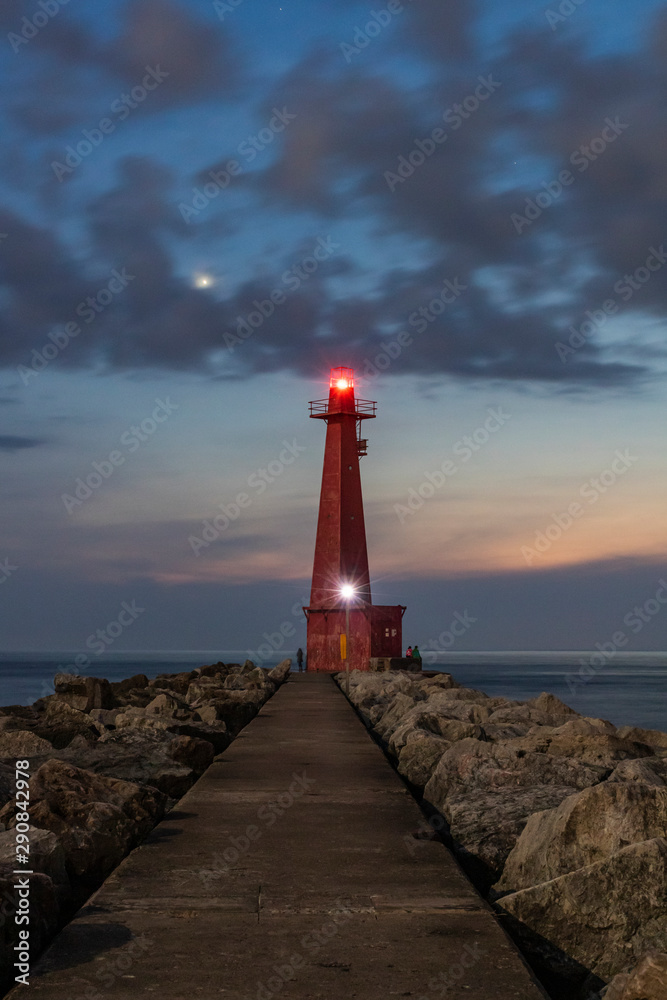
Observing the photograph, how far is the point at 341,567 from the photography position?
31.0 metres

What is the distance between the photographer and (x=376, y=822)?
6.41m

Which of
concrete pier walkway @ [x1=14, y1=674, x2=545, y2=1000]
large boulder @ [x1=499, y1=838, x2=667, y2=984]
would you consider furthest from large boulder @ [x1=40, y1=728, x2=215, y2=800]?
large boulder @ [x1=499, y1=838, x2=667, y2=984]

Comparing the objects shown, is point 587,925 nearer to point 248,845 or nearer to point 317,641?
point 248,845

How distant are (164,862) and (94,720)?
26.1ft

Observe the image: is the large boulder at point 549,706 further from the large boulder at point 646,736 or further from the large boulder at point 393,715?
the large boulder at point 646,736

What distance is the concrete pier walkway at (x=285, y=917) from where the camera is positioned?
3500 millimetres

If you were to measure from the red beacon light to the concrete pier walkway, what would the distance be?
26.5 metres

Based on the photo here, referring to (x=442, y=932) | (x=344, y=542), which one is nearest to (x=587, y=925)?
(x=442, y=932)

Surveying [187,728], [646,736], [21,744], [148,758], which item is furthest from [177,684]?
[148,758]

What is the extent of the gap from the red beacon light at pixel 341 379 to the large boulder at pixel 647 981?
30.1 metres

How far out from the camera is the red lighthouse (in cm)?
3136

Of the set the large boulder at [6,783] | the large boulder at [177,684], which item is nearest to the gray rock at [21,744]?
Answer: the large boulder at [6,783]

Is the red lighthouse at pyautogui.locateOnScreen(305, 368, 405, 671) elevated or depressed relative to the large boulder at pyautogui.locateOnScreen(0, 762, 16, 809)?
elevated

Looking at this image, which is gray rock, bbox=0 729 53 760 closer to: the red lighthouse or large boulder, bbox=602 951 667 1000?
large boulder, bbox=602 951 667 1000
